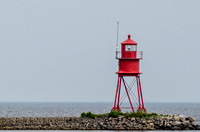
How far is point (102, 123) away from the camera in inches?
2026

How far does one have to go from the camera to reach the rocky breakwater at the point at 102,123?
168 feet

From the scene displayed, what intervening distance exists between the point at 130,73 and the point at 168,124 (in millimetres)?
6467

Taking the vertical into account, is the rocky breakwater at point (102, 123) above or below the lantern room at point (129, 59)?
below

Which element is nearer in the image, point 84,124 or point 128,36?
point 84,124

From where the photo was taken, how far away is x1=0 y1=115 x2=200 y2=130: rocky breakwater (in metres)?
51.1

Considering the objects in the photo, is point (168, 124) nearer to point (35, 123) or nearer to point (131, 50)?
point (131, 50)

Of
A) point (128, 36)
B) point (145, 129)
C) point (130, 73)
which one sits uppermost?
point (128, 36)

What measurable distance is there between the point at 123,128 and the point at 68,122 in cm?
559

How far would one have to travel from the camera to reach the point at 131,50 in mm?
55125

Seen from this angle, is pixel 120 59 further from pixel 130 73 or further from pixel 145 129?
pixel 145 129

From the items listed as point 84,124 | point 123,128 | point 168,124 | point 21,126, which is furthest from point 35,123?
point 168,124

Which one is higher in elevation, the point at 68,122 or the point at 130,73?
the point at 130,73

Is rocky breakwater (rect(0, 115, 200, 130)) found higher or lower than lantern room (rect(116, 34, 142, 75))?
lower

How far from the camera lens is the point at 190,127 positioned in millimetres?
52406
